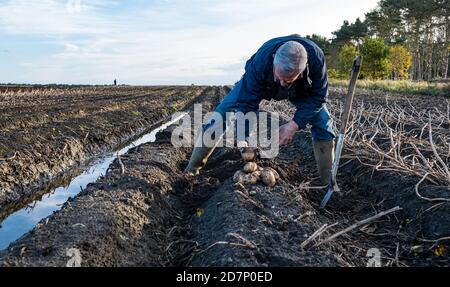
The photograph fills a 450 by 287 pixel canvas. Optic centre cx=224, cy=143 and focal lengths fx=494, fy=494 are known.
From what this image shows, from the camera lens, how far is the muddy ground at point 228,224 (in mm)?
3309

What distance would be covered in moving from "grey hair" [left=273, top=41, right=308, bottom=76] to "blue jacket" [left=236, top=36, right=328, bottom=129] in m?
0.29

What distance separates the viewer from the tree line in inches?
1379

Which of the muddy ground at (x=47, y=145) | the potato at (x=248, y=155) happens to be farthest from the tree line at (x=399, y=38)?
the potato at (x=248, y=155)

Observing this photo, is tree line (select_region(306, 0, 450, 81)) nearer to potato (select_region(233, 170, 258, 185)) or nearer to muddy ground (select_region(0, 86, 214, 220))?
muddy ground (select_region(0, 86, 214, 220))

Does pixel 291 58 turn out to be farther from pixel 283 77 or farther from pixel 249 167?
pixel 249 167

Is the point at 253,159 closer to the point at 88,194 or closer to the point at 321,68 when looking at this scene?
the point at 321,68

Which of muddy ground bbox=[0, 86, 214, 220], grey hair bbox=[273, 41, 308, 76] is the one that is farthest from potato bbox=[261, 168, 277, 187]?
muddy ground bbox=[0, 86, 214, 220]

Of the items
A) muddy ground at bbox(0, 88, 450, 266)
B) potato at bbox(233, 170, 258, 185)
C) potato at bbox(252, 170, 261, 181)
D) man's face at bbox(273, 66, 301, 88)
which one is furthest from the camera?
potato at bbox(252, 170, 261, 181)

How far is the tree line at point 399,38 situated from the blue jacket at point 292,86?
30421 mm

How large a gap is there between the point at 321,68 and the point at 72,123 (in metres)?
7.35

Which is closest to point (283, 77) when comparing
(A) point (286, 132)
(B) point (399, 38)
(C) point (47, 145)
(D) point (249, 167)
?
(A) point (286, 132)

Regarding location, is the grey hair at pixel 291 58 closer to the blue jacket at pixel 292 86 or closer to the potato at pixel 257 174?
the blue jacket at pixel 292 86
